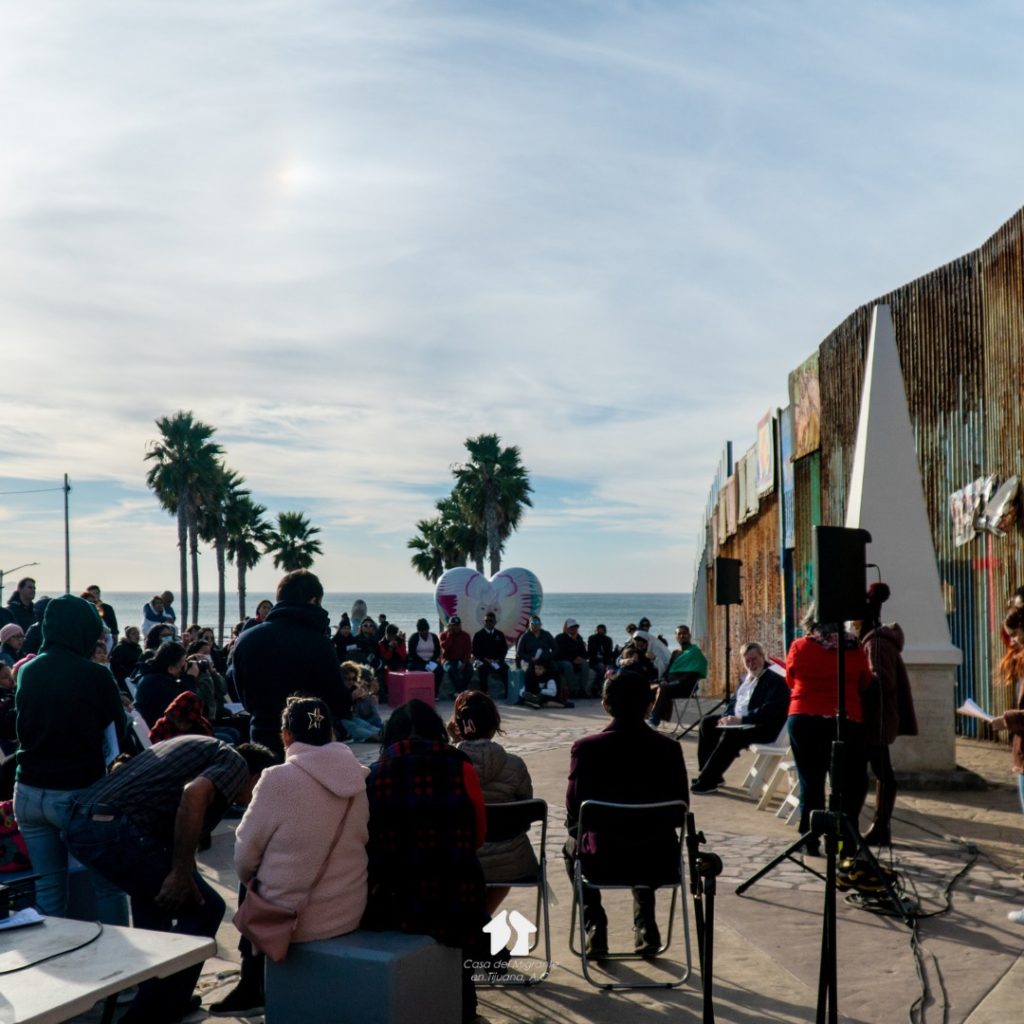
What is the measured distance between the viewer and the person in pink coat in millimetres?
4184

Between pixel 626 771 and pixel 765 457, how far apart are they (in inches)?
699

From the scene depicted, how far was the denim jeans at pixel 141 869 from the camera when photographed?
4.62 m

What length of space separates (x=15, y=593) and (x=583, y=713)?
29.6 feet

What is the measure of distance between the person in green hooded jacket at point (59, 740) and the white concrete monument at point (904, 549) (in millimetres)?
7609

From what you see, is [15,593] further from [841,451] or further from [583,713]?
[841,451]

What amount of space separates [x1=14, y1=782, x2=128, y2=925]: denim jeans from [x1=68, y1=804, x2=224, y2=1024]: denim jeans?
295 mm

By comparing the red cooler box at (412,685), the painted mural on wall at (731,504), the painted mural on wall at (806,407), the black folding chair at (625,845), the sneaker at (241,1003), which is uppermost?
the painted mural on wall at (806,407)

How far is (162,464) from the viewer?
4712cm

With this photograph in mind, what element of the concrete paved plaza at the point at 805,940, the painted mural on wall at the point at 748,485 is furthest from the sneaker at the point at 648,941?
the painted mural on wall at the point at 748,485

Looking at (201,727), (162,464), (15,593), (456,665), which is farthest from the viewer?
(162,464)

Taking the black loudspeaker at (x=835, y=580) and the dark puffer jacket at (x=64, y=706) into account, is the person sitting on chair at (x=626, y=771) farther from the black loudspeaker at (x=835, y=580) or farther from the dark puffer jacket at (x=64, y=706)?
the dark puffer jacket at (x=64, y=706)

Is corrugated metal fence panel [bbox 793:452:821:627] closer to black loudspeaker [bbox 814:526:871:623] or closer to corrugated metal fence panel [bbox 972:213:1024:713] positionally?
corrugated metal fence panel [bbox 972:213:1024:713]

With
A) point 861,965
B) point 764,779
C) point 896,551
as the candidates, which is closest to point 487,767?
point 861,965

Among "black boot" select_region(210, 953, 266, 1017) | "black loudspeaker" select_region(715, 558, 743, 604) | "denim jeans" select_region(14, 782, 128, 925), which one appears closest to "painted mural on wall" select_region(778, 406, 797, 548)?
"black loudspeaker" select_region(715, 558, 743, 604)
